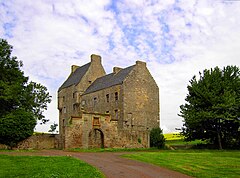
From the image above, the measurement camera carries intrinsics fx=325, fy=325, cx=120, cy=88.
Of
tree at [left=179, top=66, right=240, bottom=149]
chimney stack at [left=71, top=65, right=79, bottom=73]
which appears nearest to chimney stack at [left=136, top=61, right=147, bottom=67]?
tree at [left=179, top=66, right=240, bottom=149]

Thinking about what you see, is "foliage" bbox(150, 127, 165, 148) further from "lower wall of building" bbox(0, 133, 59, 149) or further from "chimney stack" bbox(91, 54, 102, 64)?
"chimney stack" bbox(91, 54, 102, 64)

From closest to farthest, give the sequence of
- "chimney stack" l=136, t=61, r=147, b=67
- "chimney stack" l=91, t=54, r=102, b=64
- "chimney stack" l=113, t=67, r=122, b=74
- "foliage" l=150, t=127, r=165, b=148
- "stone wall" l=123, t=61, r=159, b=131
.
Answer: "foliage" l=150, t=127, r=165, b=148, "stone wall" l=123, t=61, r=159, b=131, "chimney stack" l=136, t=61, r=147, b=67, "chimney stack" l=113, t=67, r=122, b=74, "chimney stack" l=91, t=54, r=102, b=64

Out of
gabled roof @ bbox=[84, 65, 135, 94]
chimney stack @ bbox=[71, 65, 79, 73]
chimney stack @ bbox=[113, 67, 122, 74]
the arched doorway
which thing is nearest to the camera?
the arched doorway

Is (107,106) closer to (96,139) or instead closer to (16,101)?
(96,139)

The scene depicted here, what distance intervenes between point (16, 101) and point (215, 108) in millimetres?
22408

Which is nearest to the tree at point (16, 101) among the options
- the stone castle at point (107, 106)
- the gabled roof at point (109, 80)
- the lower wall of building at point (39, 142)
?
the lower wall of building at point (39, 142)

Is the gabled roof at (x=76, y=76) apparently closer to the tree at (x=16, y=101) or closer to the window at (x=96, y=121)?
the tree at (x=16, y=101)

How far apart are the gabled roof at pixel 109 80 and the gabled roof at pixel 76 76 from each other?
278 cm

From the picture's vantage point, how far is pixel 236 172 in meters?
15.6

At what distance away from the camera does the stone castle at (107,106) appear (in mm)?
34719

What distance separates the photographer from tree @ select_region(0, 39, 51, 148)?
34.9 meters

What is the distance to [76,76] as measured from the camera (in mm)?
57906

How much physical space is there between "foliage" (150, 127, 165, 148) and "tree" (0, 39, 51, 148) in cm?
1400

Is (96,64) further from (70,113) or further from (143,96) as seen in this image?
(143,96)
